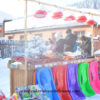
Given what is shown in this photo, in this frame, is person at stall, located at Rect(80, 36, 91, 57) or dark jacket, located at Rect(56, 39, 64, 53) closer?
dark jacket, located at Rect(56, 39, 64, 53)

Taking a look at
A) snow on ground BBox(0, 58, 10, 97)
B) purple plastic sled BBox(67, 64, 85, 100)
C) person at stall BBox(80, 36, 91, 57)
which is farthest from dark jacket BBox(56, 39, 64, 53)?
snow on ground BBox(0, 58, 10, 97)

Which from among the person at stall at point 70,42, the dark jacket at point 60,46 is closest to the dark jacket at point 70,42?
the person at stall at point 70,42

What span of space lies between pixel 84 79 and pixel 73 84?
1.03ft

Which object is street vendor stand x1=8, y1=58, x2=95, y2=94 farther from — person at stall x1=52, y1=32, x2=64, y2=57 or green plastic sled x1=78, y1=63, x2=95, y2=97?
person at stall x1=52, y1=32, x2=64, y2=57

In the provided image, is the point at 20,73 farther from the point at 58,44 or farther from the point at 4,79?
the point at 58,44

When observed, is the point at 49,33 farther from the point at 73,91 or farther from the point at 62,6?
the point at 73,91

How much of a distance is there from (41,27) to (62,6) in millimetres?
1354

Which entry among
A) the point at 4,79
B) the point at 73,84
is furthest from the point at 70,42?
the point at 4,79

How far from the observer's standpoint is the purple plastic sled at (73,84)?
285cm

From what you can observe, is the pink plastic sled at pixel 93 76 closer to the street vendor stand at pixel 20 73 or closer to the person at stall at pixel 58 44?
the street vendor stand at pixel 20 73

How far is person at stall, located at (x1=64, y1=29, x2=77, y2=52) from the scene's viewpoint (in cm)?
449

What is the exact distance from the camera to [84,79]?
311cm

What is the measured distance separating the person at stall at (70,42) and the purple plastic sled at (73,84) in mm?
1554

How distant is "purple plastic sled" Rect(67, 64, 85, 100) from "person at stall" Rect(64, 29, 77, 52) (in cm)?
155
